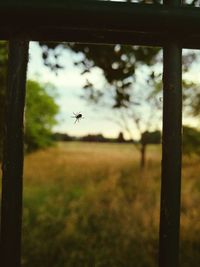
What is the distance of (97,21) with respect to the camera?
545 millimetres

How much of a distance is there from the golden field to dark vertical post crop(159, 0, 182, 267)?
4264mm

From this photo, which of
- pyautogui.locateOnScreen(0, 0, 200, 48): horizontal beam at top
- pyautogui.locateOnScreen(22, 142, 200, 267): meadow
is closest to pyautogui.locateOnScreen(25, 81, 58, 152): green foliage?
pyautogui.locateOnScreen(22, 142, 200, 267): meadow

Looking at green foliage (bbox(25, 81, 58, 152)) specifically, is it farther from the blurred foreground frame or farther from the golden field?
the blurred foreground frame

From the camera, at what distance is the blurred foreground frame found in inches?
21.3

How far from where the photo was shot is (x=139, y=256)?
8.62 metres

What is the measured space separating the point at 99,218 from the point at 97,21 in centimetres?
1130

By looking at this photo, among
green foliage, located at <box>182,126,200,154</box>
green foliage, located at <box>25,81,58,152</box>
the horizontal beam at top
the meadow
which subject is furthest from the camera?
green foliage, located at <box>25,81,58,152</box>

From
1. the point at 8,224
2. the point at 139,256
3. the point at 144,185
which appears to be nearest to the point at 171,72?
the point at 8,224

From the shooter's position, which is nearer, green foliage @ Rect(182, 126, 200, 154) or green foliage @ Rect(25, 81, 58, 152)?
green foliage @ Rect(182, 126, 200, 154)

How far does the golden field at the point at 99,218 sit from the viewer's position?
873 centimetres

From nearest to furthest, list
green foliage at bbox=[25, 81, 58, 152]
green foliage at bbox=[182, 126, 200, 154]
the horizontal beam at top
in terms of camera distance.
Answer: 1. the horizontal beam at top
2. green foliage at bbox=[182, 126, 200, 154]
3. green foliage at bbox=[25, 81, 58, 152]

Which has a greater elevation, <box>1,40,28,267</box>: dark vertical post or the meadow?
<box>1,40,28,267</box>: dark vertical post

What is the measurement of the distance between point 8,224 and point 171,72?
0.32 m

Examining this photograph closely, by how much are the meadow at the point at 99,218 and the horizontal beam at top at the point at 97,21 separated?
3611mm
